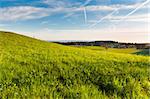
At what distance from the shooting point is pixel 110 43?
5584 centimetres

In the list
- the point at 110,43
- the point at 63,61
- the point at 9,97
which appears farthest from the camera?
the point at 110,43

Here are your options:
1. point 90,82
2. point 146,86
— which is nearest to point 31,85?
point 90,82

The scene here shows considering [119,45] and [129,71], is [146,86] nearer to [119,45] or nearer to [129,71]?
[129,71]

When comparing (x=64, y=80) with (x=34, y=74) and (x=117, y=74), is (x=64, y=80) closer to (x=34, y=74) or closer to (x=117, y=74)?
(x=34, y=74)

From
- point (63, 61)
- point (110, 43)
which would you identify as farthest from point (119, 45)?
point (63, 61)

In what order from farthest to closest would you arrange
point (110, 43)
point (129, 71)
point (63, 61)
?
point (110, 43)
point (63, 61)
point (129, 71)

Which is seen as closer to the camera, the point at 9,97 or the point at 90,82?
the point at 9,97

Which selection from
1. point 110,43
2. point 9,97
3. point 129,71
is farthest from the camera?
point 110,43

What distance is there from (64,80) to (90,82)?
1.20 meters

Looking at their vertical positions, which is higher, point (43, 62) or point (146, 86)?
point (43, 62)

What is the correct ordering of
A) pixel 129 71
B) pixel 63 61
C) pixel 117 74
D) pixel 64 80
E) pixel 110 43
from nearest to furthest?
pixel 64 80
pixel 117 74
pixel 129 71
pixel 63 61
pixel 110 43

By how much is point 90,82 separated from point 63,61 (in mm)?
3799

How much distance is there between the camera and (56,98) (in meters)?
10.7

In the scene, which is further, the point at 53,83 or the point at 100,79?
the point at 100,79
